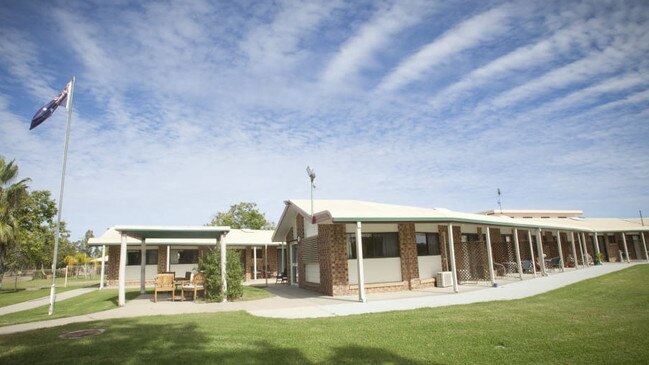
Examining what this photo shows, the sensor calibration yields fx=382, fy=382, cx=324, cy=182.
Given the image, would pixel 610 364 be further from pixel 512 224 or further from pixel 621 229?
pixel 621 229

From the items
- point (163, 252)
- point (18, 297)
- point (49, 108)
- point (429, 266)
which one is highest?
point (49, 108)

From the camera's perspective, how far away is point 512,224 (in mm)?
18531

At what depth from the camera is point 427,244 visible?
1731cm

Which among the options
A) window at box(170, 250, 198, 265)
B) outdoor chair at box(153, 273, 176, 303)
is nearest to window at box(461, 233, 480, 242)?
outdoor chair at box(153, 273, 176, 303)

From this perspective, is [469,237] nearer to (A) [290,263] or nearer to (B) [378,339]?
(A) [290,263]

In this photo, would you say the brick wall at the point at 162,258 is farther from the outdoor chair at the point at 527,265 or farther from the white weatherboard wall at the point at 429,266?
the outdoor chair at the point at 527,265

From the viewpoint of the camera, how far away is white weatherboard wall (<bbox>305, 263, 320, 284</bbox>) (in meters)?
16.6

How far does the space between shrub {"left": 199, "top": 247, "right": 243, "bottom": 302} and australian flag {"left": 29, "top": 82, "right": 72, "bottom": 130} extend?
25.0ft

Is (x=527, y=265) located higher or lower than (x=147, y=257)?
lower

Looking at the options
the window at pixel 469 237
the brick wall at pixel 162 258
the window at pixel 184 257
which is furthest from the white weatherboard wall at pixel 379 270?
the brick wall at pixel 162 258

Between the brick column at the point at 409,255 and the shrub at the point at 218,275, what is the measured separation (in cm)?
664

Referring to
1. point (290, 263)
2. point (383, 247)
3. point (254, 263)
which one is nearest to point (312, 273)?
point (383, 247)

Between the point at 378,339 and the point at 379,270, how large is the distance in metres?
8.74

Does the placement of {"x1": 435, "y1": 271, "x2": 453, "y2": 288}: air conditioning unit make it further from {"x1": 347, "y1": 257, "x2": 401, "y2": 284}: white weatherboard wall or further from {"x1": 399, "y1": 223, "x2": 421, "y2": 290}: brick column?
{"x1": 347, "y1": 257, "x2": 401, "y2": 284}: white weatherboard wall
